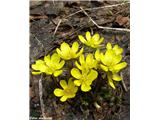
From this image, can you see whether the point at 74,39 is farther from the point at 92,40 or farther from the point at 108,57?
the point at 108,57

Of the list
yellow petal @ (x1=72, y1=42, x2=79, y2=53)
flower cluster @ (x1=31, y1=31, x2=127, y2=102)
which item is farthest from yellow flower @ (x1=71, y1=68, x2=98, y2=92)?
yellow petal @ (x1=72, y1=42, x2=79, y2=53)

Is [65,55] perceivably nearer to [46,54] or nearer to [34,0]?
[46,54]

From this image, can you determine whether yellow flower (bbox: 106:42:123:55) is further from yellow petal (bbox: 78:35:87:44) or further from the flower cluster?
yellow petal (bbox: 78:35:87:44)

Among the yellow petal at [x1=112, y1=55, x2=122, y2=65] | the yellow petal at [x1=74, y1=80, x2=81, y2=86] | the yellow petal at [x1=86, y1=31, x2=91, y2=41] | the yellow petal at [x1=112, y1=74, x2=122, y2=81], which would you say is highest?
the yellow petal at [x1=86, y1=31, x2=91, y2=41]

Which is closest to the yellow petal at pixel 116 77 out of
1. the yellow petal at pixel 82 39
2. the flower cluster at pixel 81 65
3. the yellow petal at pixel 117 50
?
the flower cluster at pixel 81 65

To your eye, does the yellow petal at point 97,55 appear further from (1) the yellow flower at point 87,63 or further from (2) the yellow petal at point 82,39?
(2) the yellow petal at point 82,39

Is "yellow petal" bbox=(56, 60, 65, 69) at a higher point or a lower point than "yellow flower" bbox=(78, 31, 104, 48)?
lower
